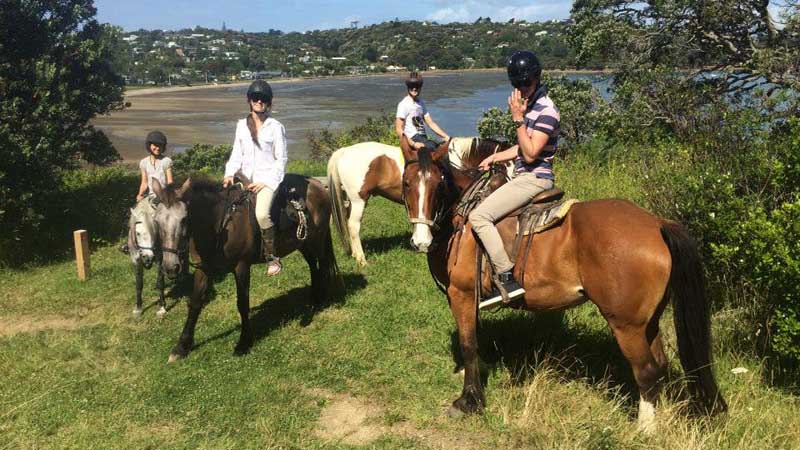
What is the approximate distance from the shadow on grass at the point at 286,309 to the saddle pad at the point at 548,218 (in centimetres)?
349

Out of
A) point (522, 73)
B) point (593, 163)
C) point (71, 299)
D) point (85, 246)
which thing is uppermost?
point (522, 73)

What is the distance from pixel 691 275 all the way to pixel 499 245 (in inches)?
50.9

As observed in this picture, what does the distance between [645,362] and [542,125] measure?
6.00 ft

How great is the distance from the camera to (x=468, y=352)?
445 centimetres

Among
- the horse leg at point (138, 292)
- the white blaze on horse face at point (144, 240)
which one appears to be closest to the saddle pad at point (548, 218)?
the white blaze on horse face at point (144, 240)

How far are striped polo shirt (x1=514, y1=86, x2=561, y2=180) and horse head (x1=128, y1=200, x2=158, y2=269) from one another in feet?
11.9

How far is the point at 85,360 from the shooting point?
19.0 ft

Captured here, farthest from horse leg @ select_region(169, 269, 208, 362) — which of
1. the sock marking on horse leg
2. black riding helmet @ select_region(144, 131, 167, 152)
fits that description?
the sock marking on horse leg

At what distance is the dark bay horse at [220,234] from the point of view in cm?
500

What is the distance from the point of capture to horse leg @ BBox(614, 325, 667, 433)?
3.66 m

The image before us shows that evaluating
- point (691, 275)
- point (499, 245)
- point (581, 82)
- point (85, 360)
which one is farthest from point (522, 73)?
point (581, 82)

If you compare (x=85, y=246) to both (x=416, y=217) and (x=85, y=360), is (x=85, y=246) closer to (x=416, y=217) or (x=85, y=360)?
(x=85, y=360)

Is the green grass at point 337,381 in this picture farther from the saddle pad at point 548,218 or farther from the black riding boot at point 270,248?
the saddle pad at point 548,218

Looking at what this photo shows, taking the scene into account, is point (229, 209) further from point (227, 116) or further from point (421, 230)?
point (227, 116)
